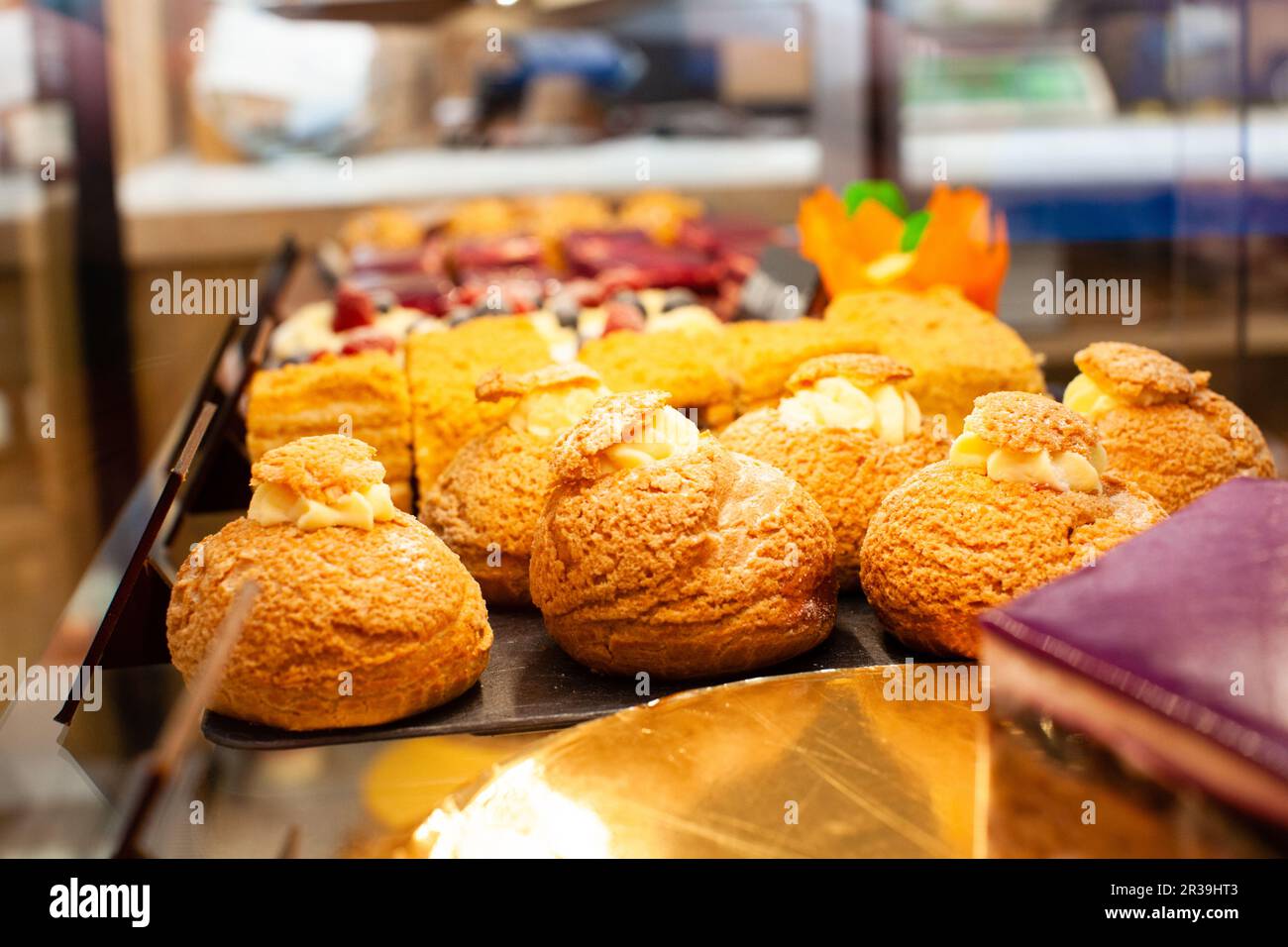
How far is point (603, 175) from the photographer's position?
4324 millimetres

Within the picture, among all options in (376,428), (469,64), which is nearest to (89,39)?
(469,64)

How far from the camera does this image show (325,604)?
50.6 inches

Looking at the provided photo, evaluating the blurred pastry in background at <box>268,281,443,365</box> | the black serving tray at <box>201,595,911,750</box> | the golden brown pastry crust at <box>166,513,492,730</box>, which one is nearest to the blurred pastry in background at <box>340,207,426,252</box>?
the blurred pastry in background at <box>268,281,443,365</box>

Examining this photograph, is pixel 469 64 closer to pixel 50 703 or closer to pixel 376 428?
pixel 376 428

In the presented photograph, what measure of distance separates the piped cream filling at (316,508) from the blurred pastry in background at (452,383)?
457 mm

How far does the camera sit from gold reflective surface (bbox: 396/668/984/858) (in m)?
0.97

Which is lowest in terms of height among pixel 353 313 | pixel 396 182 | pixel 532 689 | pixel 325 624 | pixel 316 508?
pixel 532 689

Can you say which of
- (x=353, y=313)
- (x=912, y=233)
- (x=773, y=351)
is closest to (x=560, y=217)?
(x=353, y=313)

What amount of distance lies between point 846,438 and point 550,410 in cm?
37

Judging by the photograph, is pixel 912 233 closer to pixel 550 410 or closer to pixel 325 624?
pixel 550 410

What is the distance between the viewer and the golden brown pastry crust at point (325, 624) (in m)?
1.28

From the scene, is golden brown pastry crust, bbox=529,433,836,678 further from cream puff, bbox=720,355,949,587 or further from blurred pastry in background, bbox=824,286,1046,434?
blurred pastry in background, bbox=824,286,1046,434

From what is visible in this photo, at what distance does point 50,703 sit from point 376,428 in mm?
656
